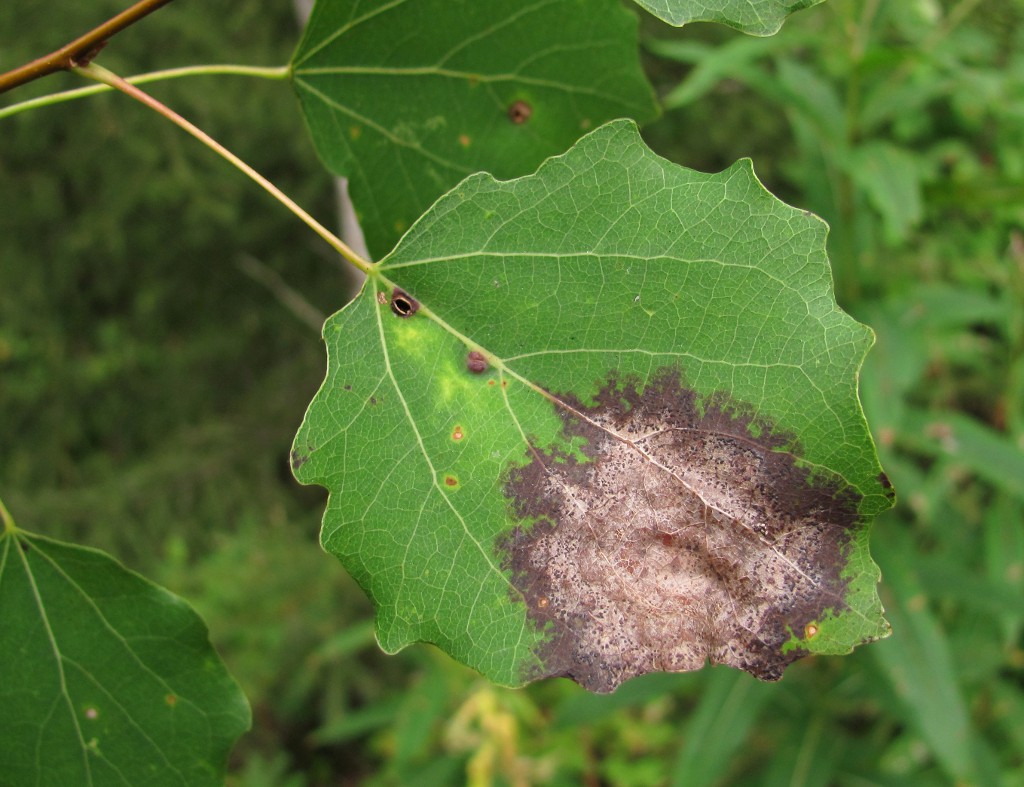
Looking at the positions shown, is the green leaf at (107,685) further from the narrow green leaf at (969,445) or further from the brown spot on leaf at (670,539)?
the narrow green leaf at (969,445)

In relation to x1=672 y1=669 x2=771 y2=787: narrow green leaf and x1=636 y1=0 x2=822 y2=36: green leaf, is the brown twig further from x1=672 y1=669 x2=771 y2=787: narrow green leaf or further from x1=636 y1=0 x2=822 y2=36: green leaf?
x1=672 y1=669 x2=771 y2=787: narrow green leaf

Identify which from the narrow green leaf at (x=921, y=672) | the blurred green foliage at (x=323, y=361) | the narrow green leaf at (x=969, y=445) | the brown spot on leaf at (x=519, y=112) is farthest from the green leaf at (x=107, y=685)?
the narrow green leaf at (x=969, y=445)

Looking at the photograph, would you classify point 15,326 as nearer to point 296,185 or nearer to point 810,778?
point 296,185

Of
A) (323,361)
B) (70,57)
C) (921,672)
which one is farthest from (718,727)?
(323,361)

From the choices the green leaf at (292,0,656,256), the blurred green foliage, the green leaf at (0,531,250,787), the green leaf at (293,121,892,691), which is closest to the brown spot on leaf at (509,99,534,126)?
the green leaf at (292,0,656,256)

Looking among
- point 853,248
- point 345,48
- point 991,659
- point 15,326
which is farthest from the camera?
point 15,326

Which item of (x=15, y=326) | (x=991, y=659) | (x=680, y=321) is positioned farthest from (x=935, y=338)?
(x=15, y=326)

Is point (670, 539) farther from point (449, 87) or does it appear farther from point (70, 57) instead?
point (70, 57)
